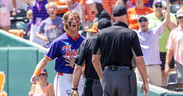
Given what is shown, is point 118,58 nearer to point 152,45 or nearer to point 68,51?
point 68,51

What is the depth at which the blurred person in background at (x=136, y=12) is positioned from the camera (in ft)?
33.0

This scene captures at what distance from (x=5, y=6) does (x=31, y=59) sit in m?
1.75

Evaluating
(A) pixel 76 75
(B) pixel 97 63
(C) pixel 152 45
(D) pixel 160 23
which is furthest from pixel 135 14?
(B) pixel 97 63

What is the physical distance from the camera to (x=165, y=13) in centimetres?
962

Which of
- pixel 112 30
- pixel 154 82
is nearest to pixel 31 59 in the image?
pixel 154 82

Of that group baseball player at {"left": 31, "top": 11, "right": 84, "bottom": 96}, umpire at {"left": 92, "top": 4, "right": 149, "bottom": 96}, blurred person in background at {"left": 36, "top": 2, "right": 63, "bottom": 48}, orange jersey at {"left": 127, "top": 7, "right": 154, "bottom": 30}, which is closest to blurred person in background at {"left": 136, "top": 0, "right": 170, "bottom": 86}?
orange jersey at {"left": 127, "top": 7, "right": 154, "bottom": 30}

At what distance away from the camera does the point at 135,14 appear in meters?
10.1

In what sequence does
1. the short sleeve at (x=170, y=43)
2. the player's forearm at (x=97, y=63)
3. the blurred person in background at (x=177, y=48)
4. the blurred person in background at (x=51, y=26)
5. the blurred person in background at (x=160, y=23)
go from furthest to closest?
the blurred person in background at (x=51, y=26) → the blurred person in background at (x=160, y=23) → the short sleeve at (x=170, y=43) → the blurred person in background at (x=177, y=48) → the player's forearm at (x=97, y=63)

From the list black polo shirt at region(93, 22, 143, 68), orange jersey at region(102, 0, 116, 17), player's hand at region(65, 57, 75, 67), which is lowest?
player's hand at region(65, 57, 75, 67)

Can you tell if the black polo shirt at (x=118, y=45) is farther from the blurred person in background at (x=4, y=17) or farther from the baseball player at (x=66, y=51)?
the blurred person in background at (x=4, y=17)

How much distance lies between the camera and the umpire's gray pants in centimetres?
679

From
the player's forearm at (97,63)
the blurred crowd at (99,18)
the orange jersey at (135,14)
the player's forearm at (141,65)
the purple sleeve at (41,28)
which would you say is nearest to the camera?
the player's forearm at (141,65)

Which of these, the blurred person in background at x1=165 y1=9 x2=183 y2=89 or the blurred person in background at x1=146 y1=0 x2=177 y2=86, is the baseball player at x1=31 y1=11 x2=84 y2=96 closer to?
the blurred person in background at x1=165 y1=9 x2=183 y2=89

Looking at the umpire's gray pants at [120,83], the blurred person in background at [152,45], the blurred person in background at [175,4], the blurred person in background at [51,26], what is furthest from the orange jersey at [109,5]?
the umpire's gray pants at [120,83]
